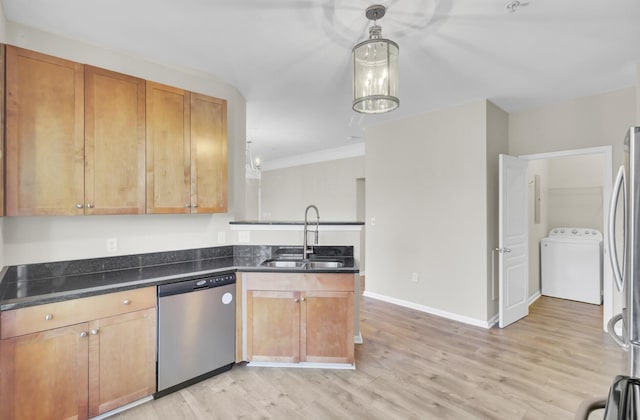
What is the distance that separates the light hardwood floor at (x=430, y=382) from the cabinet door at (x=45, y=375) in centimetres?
37

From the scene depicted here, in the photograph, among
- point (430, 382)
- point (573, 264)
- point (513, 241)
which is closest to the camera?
point (430, 382)

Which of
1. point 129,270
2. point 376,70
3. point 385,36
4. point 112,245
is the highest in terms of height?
point 385,36

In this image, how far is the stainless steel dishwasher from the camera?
2248 mm

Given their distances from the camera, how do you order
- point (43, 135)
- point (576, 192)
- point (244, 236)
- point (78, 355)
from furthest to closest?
1. point (576, 192)
2. point (244, 236)
3. point (43, 135)
4. point (78, 355)

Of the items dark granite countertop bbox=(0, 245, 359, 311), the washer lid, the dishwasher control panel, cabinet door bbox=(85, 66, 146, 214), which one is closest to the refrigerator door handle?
dark granite countertop bbox=(0, 245, 359, 311)

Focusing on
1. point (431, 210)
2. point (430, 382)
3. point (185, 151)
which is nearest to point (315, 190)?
point (431, 210)

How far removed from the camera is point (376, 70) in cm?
183

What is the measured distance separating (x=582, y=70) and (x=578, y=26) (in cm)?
93

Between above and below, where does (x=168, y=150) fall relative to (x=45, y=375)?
above

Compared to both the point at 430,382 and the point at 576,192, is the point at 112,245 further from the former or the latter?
the point at 576,192

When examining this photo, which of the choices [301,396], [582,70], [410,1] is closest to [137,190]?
[301,396]

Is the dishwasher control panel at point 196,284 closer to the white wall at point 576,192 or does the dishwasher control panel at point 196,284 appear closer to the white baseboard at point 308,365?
the white baseboard at point 308,365

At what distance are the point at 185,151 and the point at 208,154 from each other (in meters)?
0.21

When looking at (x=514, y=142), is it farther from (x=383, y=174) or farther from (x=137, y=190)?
(x=137, y=190)
